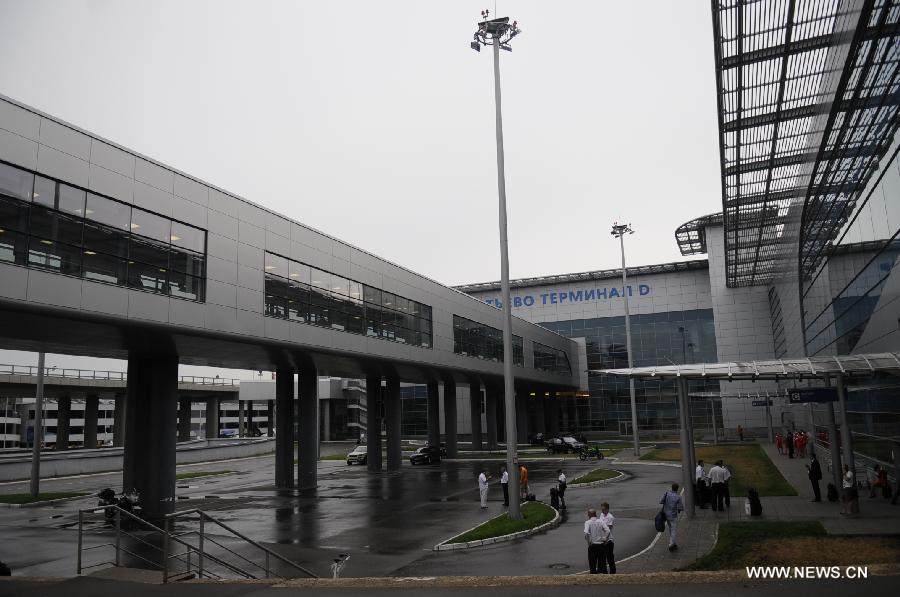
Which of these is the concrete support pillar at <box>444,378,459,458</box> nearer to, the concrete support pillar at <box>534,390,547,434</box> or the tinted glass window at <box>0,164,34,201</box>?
the concrete support pillar at <box>534,390,547,434</box>

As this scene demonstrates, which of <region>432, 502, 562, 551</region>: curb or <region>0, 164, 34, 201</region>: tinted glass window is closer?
<region>432, 502, 562, 551</region>: curb

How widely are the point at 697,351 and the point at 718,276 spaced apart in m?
8.80

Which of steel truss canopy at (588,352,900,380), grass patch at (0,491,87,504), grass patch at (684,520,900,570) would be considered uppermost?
steel truss canopy at (588,352,900,380)

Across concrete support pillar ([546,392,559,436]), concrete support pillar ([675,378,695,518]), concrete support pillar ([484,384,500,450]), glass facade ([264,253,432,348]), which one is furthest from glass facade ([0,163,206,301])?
concrete support pillar ([546,392,559,436])

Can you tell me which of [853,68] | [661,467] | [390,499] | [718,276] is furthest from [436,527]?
[718,276]

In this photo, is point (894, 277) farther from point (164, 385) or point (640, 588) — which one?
point (164, 385)

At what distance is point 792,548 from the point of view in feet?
50.5

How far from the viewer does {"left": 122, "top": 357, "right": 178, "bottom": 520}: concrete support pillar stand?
84.4 feet

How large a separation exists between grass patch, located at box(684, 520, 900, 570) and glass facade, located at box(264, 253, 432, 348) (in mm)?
20054

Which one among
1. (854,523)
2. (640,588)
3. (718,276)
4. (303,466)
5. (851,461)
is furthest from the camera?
(718,276)

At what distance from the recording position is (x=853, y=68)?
63.0 feet

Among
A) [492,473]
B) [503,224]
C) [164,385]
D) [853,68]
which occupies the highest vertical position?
[853,68]

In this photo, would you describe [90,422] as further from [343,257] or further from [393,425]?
[343,257]

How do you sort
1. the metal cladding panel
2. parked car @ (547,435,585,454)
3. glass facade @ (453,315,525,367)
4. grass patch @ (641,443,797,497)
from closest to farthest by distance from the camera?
1. the metal cladding panel
2. grass patch @ (641,443,797,497)
3. glass facade @ (453,315,525,367)
4. parked car @ (547,435,585,454)
